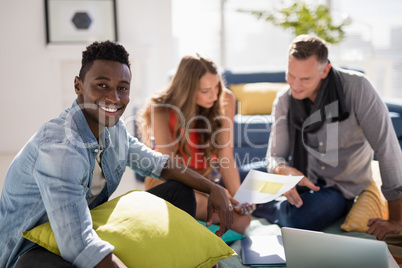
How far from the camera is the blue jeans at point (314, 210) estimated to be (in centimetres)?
209

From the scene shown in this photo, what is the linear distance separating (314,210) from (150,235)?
1078 mm

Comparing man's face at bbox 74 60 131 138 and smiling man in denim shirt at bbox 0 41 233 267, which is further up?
man's face at bbox 74 60 131 138

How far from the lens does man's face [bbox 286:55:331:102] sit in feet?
6.91

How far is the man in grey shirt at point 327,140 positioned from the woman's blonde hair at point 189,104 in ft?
1.11

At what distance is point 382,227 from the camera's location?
1.91 m

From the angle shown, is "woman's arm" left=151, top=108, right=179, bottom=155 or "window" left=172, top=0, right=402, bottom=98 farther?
"window" left=172, top=0, right=402, bottom=98

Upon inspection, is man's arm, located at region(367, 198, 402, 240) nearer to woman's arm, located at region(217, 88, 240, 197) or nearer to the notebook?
the notebook

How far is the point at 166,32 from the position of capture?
5.12m

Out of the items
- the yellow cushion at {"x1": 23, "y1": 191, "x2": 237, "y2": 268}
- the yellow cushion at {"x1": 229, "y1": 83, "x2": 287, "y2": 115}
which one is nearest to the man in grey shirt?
the yellow cushion at {"x1": 23, "y1": 191, "x2": 237, "y2": 268}

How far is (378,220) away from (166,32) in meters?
3.71

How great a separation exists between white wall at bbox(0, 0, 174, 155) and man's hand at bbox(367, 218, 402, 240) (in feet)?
11.0

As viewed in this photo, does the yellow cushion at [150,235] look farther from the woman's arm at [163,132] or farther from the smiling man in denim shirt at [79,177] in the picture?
the woman's arm at [163,132]

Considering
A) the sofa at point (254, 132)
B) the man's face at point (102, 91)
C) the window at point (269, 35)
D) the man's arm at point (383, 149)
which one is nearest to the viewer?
the man's face at point (102, 91)

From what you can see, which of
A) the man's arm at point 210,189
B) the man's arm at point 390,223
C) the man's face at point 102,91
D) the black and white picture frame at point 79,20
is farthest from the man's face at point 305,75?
the black and white picture frame at point 79,20
